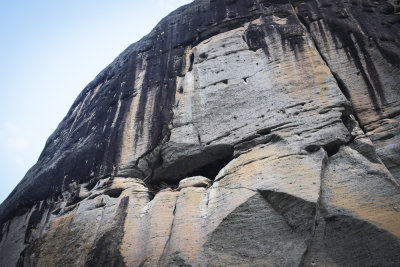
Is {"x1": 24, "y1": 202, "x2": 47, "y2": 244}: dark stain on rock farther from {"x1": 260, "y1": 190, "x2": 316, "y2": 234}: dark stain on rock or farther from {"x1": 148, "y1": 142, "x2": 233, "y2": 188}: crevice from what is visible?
{"x1": 260, "y1": 190, "x2": 316, "y2": 234}: dark stain on rock

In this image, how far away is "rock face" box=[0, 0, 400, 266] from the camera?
616cm

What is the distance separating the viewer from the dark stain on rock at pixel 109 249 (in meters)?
7.26

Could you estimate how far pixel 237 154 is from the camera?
27.0 ft

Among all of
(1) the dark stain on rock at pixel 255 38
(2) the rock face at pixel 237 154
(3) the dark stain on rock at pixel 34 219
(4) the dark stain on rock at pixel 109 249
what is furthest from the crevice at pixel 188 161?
(3) the dark stain on rock at pixel 34 219

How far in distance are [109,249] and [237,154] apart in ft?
12.4

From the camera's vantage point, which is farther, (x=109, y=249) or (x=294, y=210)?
(x=109, y=249)

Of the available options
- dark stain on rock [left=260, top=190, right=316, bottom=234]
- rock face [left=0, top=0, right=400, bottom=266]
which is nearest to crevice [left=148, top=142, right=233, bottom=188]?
rock face [left=0, top=0, right=400, bottom=266]

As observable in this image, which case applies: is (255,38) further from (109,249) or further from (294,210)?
(109,249)

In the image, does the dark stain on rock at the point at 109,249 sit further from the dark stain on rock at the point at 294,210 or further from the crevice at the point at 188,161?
the dark stain on rock at the point at 294,210

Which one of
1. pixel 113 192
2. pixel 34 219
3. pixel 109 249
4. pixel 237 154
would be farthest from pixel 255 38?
pixel 34 219

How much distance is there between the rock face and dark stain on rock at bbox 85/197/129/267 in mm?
29

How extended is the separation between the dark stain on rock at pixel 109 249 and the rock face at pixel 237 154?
0.03 m

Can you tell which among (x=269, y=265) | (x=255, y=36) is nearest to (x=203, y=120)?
(x=255, y=36)

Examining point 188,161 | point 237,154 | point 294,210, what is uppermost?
point 188,161
